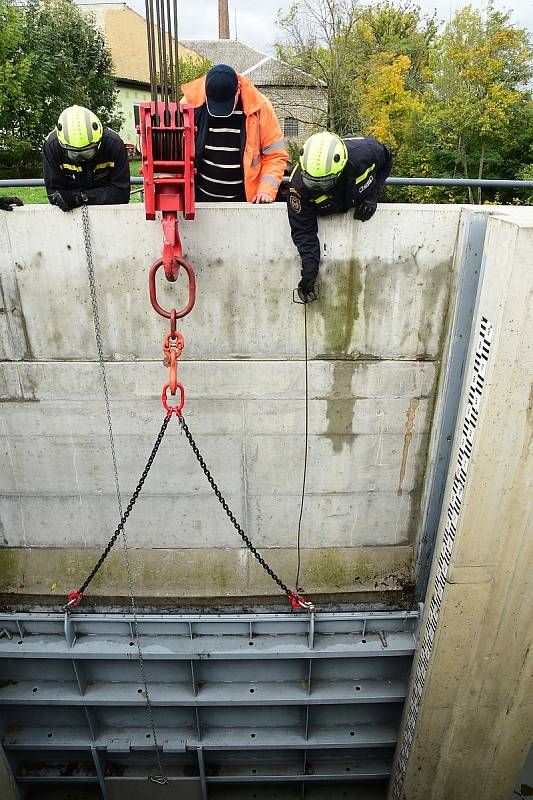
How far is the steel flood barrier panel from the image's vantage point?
5.59 meters

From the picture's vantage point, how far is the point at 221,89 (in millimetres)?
4520

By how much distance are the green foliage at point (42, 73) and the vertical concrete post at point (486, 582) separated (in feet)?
53.2

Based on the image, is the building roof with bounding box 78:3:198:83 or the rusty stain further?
the building roof with bounding box 78:3:198:83

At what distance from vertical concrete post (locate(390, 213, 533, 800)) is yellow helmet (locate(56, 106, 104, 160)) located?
3192 millimetres

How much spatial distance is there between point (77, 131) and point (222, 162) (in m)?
1.23

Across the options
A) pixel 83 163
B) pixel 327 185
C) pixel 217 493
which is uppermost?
pixel 83 163

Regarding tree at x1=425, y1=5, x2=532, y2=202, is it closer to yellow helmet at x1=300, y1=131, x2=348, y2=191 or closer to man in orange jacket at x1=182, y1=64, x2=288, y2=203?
man in orange jacket at x1=182, y1=64, x2=288, y2=203

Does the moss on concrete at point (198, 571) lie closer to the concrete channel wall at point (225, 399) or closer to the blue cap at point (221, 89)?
the concrete channel wall at point (225, 399)

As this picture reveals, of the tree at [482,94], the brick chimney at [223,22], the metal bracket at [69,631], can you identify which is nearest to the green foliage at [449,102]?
the tree at [482,94]

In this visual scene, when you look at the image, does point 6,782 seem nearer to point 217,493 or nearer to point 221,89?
point 217,493

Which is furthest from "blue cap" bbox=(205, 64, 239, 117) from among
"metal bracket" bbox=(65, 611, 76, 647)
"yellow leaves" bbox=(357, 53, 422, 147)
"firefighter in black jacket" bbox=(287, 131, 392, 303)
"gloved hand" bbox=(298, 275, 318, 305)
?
"yellow leaves" bbox=(357, 53, 422, 147)

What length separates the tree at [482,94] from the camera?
16094 mm

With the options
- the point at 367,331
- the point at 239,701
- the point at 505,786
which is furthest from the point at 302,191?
the point at 505,786

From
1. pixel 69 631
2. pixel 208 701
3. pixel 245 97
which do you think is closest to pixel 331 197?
pixel 245 97
